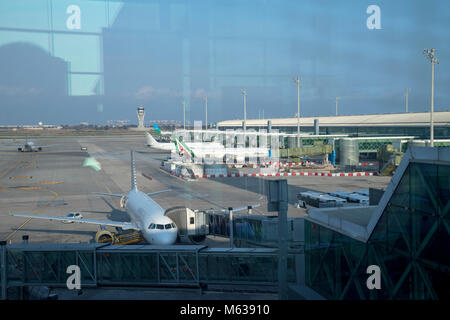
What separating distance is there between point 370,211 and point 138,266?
10075 millimetres

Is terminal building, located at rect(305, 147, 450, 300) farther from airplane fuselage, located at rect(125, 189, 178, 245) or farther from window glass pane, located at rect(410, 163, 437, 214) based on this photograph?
airplane fuselage, located at rect(125, 189, 178, 245)

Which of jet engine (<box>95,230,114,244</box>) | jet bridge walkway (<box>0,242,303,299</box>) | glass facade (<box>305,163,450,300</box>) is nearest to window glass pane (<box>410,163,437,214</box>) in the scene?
glass facade (<box>305,163,450,300</box>)

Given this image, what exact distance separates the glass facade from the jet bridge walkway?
407 centimetres

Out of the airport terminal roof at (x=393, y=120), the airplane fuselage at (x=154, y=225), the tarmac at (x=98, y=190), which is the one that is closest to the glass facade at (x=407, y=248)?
the airplane fuselage at (x=154, y=225)

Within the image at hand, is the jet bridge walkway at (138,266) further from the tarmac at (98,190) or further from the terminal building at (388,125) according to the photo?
the terminal building at (388,125)

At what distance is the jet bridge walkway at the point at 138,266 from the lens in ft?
57.0

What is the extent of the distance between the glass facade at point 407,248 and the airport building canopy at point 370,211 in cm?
11

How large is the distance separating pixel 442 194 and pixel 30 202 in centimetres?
4534

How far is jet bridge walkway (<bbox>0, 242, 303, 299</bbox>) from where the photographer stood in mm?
17359

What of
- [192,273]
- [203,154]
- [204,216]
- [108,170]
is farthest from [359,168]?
[192,273]

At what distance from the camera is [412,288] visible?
11281 mm
